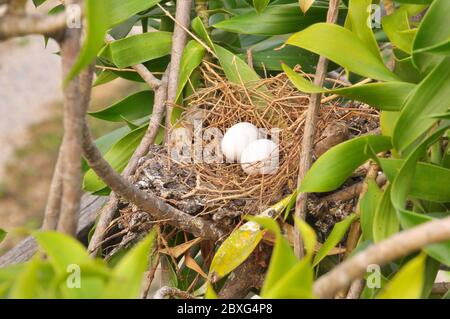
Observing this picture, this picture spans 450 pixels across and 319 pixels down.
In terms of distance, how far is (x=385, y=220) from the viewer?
0.77 meters

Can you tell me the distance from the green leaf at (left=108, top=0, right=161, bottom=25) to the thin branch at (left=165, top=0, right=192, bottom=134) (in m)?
0.11

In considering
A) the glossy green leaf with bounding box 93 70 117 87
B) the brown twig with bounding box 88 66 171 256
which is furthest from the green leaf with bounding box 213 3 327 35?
the glossy green leaf with bounding box 93 70 117 87

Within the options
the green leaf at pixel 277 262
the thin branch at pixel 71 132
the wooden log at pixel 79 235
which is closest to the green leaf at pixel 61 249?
the thin branch at pixel 71 132

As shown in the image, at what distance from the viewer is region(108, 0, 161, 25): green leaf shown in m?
1.00

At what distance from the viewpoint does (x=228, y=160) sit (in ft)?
3.72

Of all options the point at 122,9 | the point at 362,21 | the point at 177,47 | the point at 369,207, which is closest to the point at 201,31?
the point at 177,47

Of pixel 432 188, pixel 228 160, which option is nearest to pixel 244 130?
pixel 228 160

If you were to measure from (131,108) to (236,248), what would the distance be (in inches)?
17.4

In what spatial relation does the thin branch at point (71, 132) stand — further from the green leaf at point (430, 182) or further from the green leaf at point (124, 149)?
the green leaf at point (124, 149)

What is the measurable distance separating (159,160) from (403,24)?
37 cm

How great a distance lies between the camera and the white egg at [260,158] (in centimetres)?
106

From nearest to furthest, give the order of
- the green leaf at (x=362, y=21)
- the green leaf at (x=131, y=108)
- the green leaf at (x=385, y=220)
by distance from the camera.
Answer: the green leaf at (x=385, y=220) < the green leaf at (x=362, y=21) < the green leaf at (x=131, y=108)

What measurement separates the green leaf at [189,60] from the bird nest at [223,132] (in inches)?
1.2

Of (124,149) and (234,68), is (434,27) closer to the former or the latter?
(234,68)
